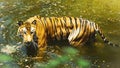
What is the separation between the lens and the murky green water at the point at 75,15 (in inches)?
281

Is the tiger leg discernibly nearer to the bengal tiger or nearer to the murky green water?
the bengal tiger

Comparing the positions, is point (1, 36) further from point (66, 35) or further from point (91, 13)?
point (91, 13)

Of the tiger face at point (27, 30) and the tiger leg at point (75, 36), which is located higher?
the tiger face at point (27, 30)

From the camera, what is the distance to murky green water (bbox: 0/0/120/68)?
715 cm

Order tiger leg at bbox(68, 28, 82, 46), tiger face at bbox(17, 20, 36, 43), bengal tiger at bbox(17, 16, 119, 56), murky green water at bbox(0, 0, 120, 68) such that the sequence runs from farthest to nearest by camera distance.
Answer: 1. tiger leg at bbox(68, 28, 82, 46)
2. bengal tiger at bbox(17, 16, 119, 56)
3. murky green water at bbox(0, 0, 120, 68)
4. tiger face at bbox(17, 20, 36, 43)

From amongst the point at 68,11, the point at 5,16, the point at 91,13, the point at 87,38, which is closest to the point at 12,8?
the point at 5,16

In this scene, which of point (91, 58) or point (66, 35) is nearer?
point (91, 58)

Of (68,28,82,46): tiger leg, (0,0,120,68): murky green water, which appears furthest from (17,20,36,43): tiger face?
(68,28,82,46): tiger leg

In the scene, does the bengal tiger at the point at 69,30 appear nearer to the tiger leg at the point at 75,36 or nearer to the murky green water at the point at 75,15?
the tiger leg at the point at 75,36

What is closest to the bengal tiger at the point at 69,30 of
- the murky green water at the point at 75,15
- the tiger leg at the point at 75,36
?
the tiger leg at the point at 75,36

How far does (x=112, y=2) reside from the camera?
11.2m

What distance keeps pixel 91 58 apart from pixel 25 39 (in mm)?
1756

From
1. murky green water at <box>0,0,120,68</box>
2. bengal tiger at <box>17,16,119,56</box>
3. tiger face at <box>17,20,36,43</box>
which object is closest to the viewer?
tiger face at <box>17,20,36,43</box>

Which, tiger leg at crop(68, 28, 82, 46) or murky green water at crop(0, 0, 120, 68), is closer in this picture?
murky green water at crop(0, 0, 120, 68)
